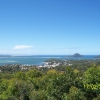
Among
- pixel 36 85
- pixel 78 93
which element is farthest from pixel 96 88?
pixel 36 85

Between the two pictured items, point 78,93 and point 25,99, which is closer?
point 78,93

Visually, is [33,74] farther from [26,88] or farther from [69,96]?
[69,96]

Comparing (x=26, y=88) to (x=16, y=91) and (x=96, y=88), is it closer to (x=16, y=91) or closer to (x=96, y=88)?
(x=16, y=91)

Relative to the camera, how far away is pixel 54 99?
9578 millimetres

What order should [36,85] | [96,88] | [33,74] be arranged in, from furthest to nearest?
[33,74], [36,85], [96,88]

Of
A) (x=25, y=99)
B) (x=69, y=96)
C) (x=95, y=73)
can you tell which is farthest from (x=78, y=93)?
(x=25, y=99)

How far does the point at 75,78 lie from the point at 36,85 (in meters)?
7.63

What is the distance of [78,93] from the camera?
9.43 meters

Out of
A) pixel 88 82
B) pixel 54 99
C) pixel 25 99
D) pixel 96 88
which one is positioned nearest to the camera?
pixel 96 88

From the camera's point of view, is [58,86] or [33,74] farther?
[33,74]

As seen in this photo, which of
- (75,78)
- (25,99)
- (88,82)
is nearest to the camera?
(88,82)

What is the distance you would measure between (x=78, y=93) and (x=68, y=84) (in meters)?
1.40

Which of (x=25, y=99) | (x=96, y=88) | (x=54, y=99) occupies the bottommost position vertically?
(x=25, y=99)

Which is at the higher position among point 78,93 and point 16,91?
point 78,93
